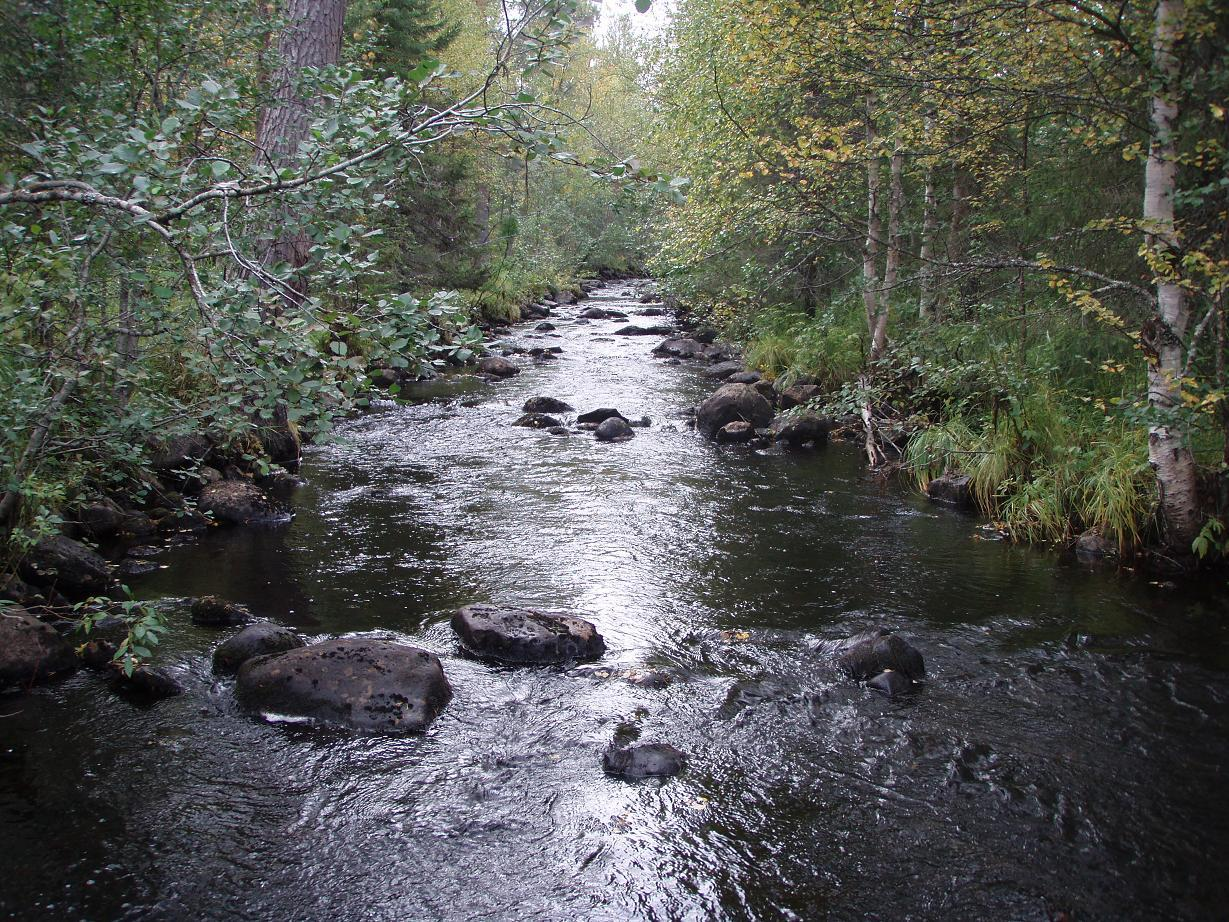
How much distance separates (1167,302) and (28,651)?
30.5 feet

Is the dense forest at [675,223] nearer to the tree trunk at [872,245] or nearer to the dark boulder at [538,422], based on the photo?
the tree trunk at [872,245]

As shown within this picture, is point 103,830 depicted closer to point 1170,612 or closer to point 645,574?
point 645,574

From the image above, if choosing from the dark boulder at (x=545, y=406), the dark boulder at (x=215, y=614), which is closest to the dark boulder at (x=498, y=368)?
the dark boulder at (x=545, y=406)

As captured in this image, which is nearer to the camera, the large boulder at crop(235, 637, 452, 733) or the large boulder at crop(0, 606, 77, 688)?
the large boulder at crop(235, 637, 452, 733)

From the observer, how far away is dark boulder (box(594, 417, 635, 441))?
45.3 ft

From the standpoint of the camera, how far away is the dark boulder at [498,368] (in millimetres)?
19484

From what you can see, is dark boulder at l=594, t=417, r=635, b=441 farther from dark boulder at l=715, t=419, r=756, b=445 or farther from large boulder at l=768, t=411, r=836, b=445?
large boulder at l=768, t=411, r=836, b=445

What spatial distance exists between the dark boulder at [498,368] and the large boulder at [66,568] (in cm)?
1245

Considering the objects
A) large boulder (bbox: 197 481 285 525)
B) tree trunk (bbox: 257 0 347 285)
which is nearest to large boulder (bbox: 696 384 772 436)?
large boulder (bbox: 197 481 285 525)

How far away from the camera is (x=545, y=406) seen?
51.1ft

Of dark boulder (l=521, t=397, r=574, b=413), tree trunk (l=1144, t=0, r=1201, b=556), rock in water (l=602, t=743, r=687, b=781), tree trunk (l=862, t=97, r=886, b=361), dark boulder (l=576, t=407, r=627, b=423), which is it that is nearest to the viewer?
rock in water (l=602, t=743, r=687, b=781)

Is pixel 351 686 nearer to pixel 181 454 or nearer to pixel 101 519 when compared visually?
pixel 101 519

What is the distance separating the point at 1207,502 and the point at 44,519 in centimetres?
962

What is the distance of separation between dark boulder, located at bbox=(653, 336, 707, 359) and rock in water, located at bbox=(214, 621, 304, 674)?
17486mm
